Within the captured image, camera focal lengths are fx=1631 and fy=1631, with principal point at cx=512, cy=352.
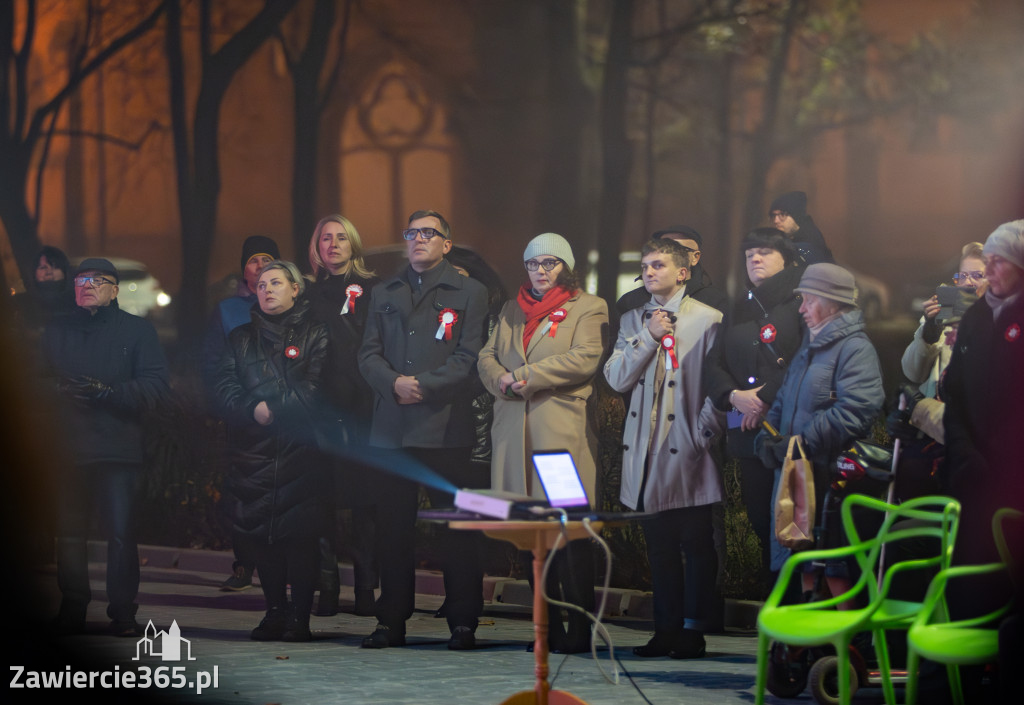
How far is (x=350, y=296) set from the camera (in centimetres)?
896

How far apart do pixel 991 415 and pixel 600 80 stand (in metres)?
8.84

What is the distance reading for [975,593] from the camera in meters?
6.07

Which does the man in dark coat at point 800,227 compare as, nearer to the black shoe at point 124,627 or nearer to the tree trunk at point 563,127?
the black shoe at point 124,627

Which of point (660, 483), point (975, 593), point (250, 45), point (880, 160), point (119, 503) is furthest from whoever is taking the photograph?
point (250, 45)

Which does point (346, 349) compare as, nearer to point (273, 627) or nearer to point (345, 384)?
point (345, 384)

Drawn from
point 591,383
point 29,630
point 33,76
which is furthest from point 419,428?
point 33,76

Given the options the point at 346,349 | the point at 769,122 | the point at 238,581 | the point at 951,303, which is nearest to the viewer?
the point at 951,303

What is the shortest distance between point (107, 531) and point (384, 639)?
1.61 meters

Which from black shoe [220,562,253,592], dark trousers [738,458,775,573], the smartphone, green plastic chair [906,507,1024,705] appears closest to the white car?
black shoe [220,562,253,592]

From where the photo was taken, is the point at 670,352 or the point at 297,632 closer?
the point at 670,352

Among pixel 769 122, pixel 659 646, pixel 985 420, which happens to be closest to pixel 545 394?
pixel 659 646

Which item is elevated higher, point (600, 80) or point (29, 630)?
point (600, 80)

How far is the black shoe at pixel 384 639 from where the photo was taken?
8172 millimetres

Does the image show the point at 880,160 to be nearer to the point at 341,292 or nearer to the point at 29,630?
the point at 341,292
